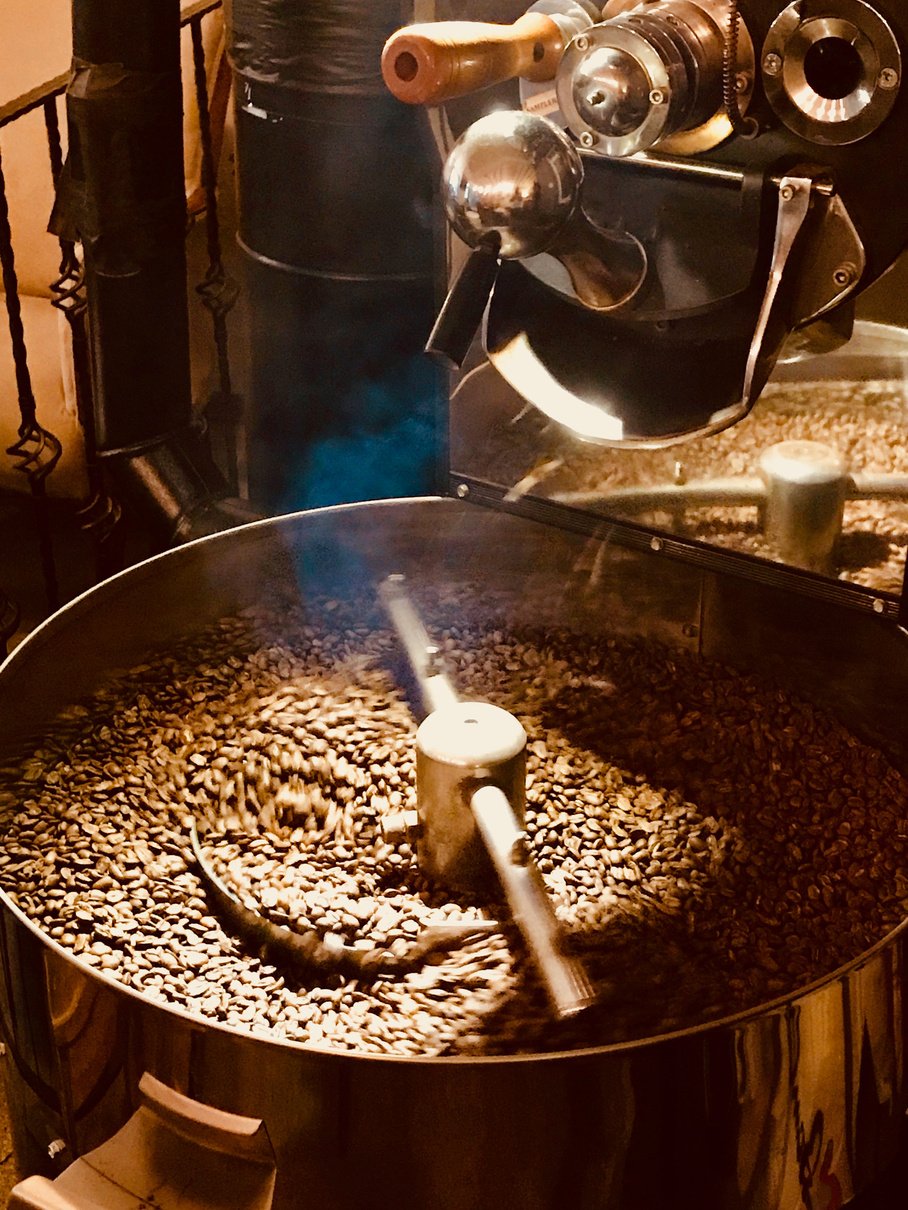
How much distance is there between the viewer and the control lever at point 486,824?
Answer: 1.16m

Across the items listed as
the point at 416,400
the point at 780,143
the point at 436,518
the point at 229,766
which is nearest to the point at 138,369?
the point at 416,400

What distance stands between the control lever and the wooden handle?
22.1 inches

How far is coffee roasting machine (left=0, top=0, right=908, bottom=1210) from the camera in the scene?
91cm

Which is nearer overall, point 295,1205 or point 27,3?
point 295,1205

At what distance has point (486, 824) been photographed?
119 centimetres

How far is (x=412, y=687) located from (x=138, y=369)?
1.92 ft

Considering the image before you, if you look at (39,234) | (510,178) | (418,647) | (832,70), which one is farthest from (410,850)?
(39,234)

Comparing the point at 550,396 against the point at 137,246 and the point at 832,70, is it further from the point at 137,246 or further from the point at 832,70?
the point at 137,246

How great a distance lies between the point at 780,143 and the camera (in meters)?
0.99

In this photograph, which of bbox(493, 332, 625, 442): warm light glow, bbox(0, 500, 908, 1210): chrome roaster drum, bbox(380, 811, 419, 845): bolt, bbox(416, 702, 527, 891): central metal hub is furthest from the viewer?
bbox(380, 811, 419, 845): bolt

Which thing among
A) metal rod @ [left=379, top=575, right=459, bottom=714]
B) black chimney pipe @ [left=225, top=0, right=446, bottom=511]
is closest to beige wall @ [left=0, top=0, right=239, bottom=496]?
black chimney pipe @ [left=225, top=0, right=446, bottom=511]

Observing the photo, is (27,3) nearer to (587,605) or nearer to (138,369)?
(138,369)

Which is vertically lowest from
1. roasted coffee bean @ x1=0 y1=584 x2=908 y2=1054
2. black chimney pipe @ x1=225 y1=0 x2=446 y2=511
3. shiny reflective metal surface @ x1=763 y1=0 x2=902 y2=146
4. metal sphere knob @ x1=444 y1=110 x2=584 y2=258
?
roasted coffee bean @ x1=0 y1=584 x2=908 y2=1054

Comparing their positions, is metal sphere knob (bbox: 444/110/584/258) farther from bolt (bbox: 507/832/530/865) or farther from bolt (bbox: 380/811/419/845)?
bolt (bbox: 380/811/419/845)
